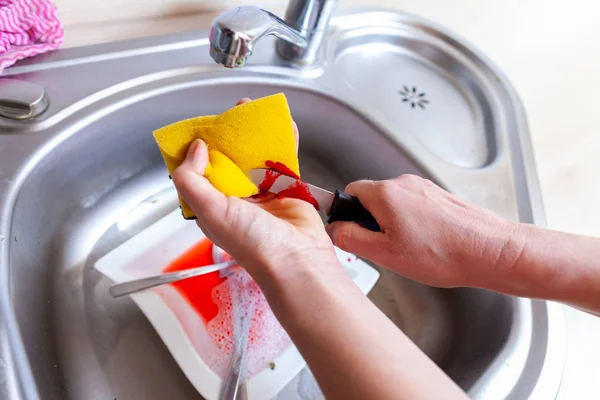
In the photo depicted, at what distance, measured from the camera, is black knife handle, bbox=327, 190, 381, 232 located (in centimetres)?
46

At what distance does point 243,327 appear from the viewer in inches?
21.9

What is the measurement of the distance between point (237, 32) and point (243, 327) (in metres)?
0.34

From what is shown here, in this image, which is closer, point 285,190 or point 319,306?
point 319,306

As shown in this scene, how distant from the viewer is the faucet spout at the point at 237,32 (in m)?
0.43

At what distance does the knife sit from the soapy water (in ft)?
0.49

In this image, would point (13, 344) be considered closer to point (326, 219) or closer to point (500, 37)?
point (326, 219)

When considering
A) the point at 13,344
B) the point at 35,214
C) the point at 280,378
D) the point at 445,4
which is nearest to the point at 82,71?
the point at 35,214

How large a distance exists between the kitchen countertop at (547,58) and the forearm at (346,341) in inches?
12.1

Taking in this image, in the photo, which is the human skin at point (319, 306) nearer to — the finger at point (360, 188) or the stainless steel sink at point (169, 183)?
the finger at point (360, 188)

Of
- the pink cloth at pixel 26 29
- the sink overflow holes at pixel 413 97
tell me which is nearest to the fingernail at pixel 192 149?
the pink cloth at pixel 26 29

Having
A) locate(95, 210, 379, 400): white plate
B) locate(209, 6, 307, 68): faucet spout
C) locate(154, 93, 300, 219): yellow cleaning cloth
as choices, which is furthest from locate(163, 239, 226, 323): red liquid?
locate(209, 6, 307, 68): faucet spout

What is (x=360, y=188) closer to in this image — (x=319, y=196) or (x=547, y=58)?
(x=319, y=196)

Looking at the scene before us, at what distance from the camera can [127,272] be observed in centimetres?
56

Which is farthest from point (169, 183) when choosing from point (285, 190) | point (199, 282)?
point (285, 190)
